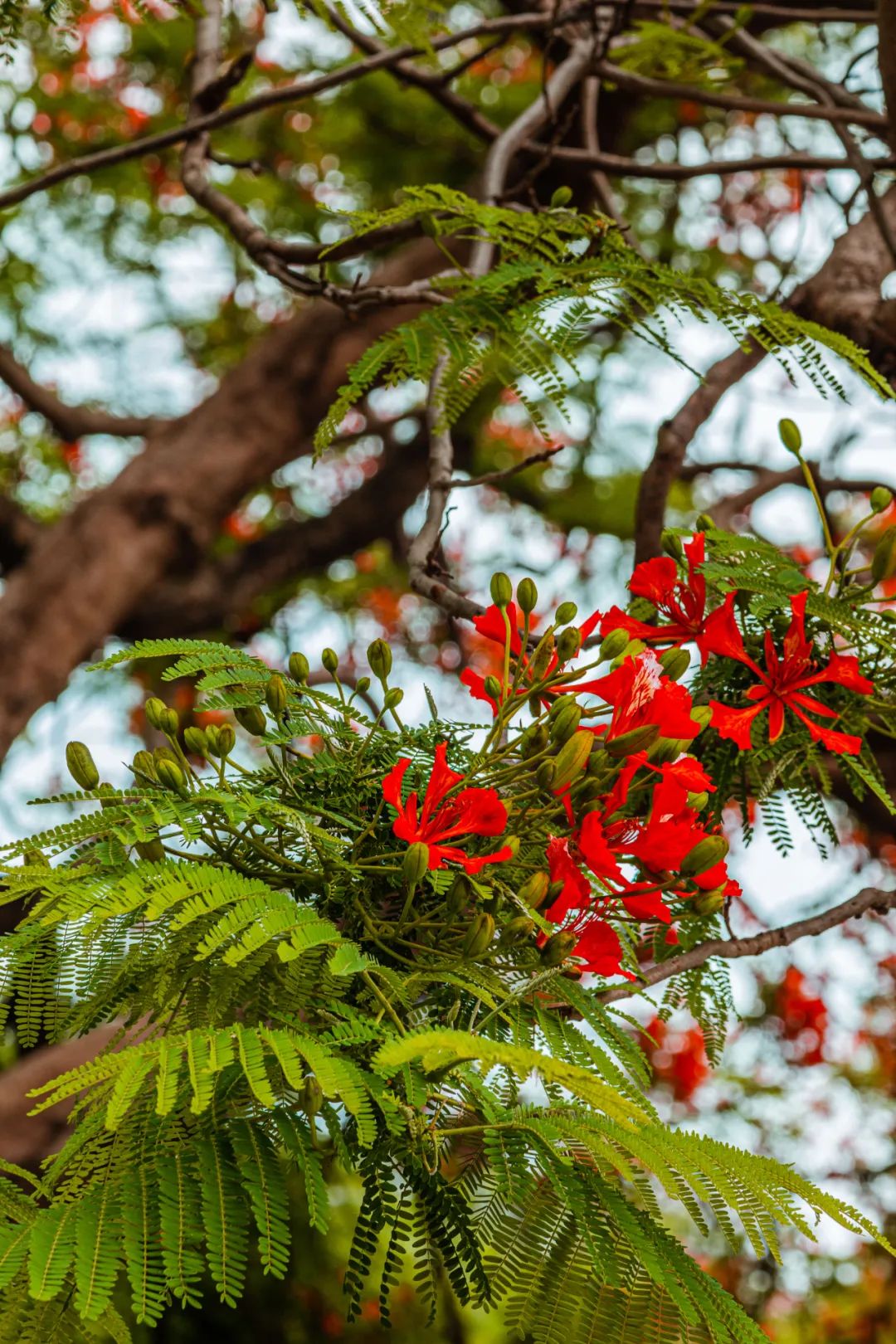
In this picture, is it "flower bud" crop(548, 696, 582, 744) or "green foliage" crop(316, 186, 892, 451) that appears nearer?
"flower bud" crop(548, 696, 582, 744)

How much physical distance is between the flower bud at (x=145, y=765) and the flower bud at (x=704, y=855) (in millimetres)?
417

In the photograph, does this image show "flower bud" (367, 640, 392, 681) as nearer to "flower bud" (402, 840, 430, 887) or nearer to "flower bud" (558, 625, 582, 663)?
"flower bud" (558, 625, 582, 663)

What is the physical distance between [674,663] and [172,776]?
42 centimetres

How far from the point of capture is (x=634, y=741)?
1.01 meters

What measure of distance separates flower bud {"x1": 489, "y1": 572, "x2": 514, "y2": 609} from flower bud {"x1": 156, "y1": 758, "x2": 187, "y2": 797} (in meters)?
0.34

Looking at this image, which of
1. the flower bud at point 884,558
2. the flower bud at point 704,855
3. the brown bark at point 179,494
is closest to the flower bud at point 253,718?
the flower bud at point 704,855

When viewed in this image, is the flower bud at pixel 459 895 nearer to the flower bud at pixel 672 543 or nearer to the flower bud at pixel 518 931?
the flower bud at pixel 518 931

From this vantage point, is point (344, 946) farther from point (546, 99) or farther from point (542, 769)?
point (546, 99)

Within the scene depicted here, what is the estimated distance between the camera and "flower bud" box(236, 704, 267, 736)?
3.45 feet

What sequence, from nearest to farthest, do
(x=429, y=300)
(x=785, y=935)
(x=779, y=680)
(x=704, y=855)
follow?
(x=704, y=855)
(x=779, y=680)
(x=785, y=935)
(x=429, y=300)

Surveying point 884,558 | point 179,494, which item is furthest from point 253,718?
point 179,494

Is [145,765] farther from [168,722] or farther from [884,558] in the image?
[884,558]

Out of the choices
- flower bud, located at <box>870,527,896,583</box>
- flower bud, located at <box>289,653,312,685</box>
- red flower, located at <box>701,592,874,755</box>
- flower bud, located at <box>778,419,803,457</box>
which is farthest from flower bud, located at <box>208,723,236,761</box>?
flower bud, located at <box>778,419,803,457</box>

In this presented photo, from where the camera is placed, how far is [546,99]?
2.37 m
